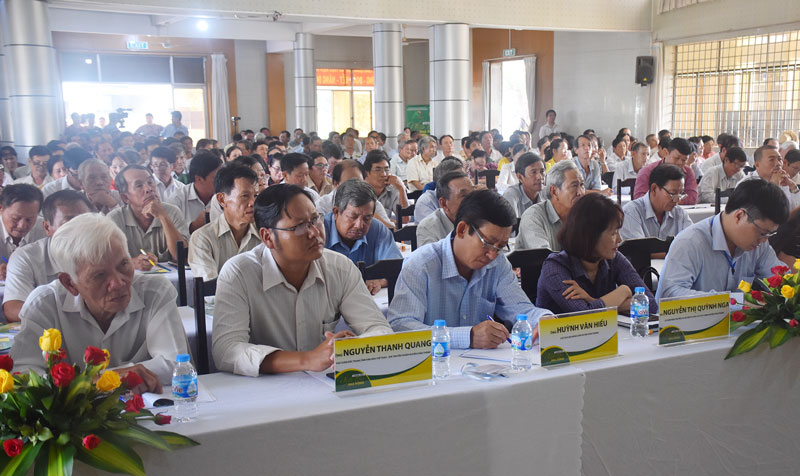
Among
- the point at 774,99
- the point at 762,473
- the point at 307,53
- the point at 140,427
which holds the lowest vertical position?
the point at 762,473

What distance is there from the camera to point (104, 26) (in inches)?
647

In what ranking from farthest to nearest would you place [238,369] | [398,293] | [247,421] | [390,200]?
1. [390,200]
2. [398,293]
3. [238,369]
4. [247,421]

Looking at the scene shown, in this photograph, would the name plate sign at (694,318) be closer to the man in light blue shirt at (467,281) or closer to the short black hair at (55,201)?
the man in light blue shirt at (467,281)

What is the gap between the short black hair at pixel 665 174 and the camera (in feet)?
14.1

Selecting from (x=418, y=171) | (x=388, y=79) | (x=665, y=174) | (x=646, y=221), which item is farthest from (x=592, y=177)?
(x=388, y=79)

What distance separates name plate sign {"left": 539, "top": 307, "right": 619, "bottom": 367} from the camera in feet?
7.11

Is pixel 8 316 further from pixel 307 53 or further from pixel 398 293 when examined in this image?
pixel 307 53

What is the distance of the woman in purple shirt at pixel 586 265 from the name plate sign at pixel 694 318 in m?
0.50

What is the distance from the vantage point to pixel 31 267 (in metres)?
3.27

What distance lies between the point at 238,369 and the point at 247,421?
0.46m

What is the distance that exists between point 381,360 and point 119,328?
85 cm

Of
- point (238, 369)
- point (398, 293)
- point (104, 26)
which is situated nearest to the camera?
point (238, 369)

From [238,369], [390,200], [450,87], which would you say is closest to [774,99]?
[450,87]

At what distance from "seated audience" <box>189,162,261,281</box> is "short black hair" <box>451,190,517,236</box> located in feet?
5.10
